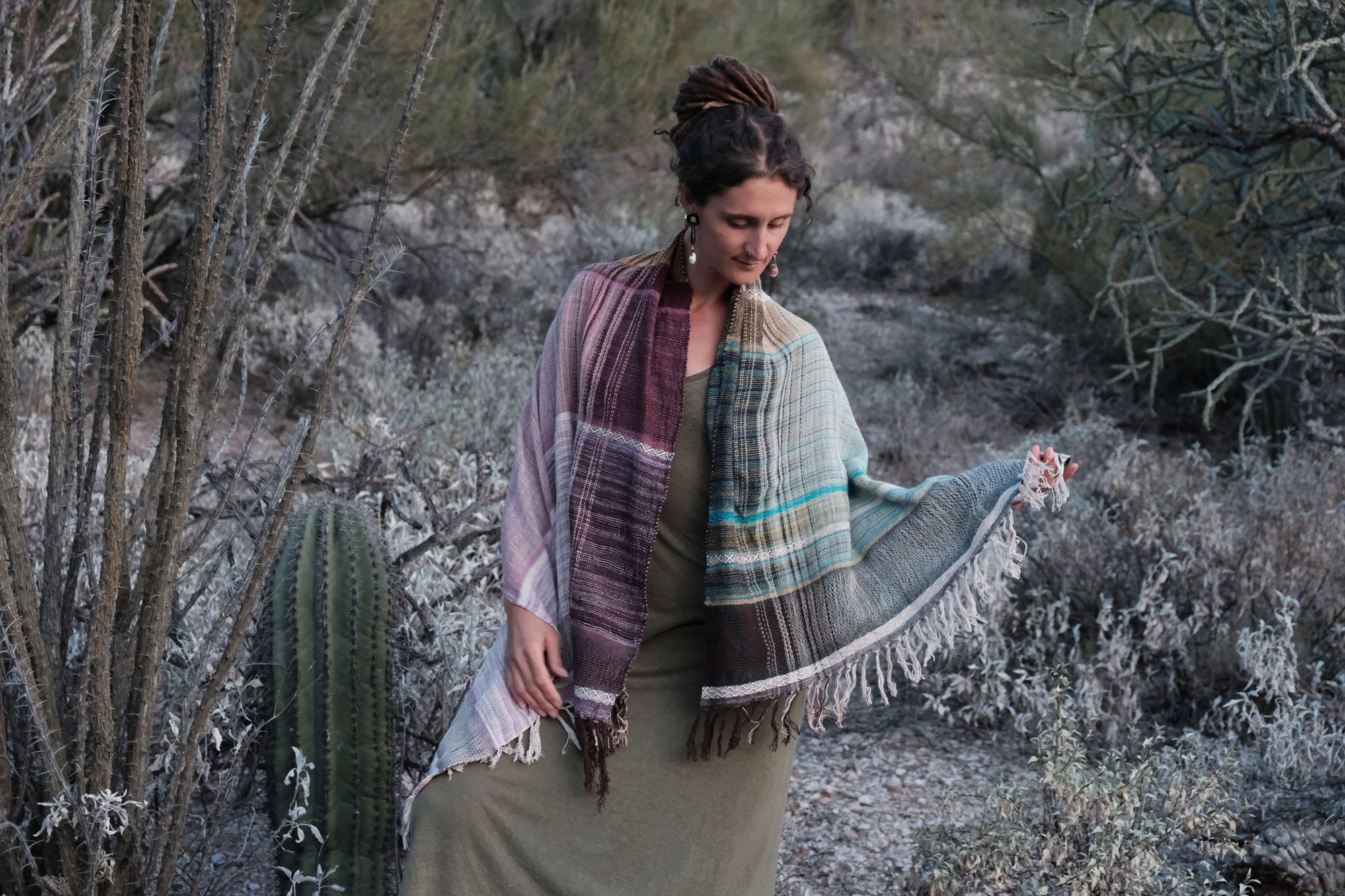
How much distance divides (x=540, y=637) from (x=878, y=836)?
1.63 meters

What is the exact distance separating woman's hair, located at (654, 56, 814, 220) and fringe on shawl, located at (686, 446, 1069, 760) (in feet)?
1.95

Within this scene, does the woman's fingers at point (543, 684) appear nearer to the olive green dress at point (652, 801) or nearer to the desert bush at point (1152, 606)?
the olive green dress at point (652, 801)

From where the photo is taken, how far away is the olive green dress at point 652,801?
1978 millimetres

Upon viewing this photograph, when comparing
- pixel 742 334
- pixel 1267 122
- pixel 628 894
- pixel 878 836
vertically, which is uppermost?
pixel 1267 122

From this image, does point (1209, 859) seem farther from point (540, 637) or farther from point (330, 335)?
point (330, 335)

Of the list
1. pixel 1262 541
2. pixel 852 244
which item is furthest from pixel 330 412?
pixel 852 244

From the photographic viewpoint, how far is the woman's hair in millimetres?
1994

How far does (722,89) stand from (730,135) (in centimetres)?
10

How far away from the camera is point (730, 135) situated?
200 centimetres

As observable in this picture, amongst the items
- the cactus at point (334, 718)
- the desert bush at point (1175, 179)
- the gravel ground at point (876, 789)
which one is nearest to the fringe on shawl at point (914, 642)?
the cactus at point (334, 718)

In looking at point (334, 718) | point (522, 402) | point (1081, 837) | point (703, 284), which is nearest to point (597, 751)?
point (334, 718)

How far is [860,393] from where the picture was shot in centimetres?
794

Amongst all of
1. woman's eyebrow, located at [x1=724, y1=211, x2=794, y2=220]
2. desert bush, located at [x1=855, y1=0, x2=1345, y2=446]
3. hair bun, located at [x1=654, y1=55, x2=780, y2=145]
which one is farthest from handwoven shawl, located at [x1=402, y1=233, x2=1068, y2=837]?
desert bush, located at [x1=855, y1=0, x2=1345, y2=446]

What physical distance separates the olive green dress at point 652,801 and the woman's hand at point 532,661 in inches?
1.9
